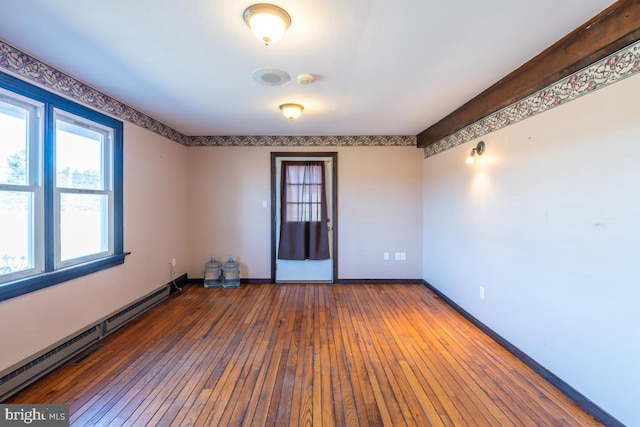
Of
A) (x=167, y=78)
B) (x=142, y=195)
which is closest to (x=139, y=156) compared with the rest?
(x=142, y=195)

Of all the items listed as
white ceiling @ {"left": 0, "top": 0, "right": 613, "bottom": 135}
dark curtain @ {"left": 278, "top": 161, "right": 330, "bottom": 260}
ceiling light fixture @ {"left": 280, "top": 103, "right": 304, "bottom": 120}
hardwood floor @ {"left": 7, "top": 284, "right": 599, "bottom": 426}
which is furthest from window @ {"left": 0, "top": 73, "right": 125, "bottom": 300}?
dark curtain @ {"left": 278, "top": 161, "right": 330, "bottom": 260}

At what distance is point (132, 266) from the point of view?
3086 mm

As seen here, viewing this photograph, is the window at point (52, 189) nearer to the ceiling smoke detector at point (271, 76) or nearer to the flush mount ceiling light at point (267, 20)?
the ceiling smoke detector at point (271, 76)

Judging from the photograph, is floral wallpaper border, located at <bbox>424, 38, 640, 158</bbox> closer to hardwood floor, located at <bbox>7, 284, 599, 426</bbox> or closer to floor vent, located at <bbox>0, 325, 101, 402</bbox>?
hardwood floor, located at <bbox>7, 284, 599, 426</bbox>

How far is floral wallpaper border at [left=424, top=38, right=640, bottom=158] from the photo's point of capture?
1.49 m

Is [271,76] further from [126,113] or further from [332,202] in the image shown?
[332,202]

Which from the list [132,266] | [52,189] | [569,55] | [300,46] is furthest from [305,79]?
[132,266]

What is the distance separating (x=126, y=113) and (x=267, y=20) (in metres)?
2.37

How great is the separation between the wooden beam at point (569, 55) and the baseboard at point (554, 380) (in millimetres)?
2076

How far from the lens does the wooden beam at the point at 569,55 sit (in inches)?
56.3

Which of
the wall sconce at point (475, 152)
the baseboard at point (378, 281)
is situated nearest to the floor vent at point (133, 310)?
the baseboard at point (378, 281)

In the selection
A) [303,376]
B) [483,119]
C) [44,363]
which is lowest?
[303,376]

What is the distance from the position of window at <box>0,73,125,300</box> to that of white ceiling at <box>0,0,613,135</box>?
0.37 m

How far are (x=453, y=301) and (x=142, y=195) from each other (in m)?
4.00
